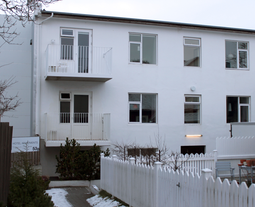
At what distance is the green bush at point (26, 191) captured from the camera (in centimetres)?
607

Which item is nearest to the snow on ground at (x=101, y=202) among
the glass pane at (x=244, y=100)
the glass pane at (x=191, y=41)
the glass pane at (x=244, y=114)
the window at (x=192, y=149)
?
the window at (x=192, y=149)

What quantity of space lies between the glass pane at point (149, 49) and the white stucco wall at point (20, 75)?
598cm

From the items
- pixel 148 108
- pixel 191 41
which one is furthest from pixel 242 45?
pixel 148 108

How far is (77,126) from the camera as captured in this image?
13.8 meters

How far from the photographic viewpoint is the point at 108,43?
15.0 metres

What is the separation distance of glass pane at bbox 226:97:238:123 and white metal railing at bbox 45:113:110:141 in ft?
22.8

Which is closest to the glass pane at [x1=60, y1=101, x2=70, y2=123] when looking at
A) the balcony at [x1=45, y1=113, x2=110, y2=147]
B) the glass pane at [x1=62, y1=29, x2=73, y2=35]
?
the balcony at [x1=45, y1=113, x2=110, y2=147]

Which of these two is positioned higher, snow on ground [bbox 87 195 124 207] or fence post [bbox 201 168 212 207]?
fence post [bbox 201 168 212 207]

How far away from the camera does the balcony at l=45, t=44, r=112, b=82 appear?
13.4m

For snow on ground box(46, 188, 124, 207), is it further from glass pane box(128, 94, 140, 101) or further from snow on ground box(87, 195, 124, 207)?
glass pane box(128, 94, 140, 101)

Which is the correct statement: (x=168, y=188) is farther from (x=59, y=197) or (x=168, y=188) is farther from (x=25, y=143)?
(x=25, y=143)

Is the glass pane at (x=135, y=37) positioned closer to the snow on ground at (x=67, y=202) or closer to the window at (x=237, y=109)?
the window at (x=237, y=109)

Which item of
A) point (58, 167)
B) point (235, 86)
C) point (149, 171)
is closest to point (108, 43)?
point (58, 167)

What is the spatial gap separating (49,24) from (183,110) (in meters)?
7.59
